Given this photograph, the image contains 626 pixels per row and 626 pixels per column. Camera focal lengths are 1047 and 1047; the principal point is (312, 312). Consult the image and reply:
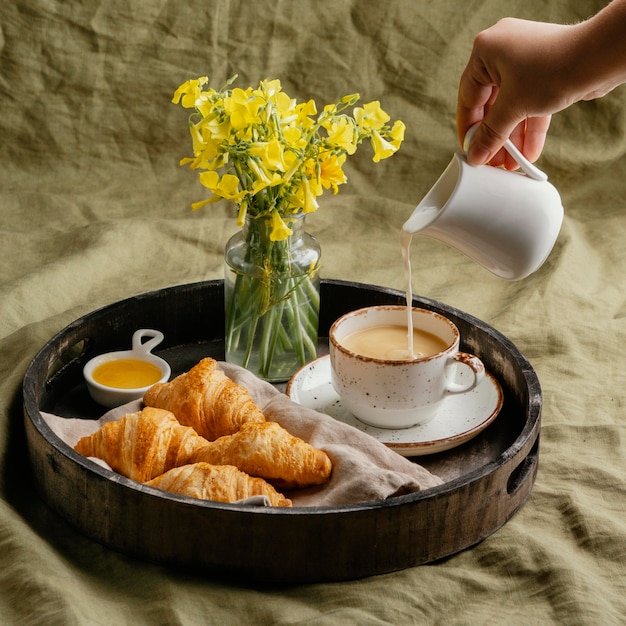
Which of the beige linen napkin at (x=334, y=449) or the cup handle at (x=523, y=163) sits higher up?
the cup handle at (x=523, y=163)

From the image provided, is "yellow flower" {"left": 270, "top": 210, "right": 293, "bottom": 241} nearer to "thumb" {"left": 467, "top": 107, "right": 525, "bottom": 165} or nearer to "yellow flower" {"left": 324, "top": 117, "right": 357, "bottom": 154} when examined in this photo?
"yellow flower" {"left": 324, "top": 117, "right": 357, "bottom": 154}

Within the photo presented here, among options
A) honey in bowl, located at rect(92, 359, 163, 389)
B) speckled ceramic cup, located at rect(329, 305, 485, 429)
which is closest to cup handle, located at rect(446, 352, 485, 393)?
speckled ceramic cup, located at rect(329, 305, 485, 429)

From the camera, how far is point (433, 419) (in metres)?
1.61

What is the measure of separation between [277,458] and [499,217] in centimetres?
46

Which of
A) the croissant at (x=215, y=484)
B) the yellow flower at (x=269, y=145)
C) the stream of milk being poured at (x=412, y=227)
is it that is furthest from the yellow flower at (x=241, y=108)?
the croissant at (x=215, y=484)

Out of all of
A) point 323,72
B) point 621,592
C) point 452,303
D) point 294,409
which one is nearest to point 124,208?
point 323,72

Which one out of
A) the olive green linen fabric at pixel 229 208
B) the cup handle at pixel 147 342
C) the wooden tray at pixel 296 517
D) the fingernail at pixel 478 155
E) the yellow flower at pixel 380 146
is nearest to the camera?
the wooden tray at pixel 296 517

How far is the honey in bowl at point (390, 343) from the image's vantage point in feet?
5.26

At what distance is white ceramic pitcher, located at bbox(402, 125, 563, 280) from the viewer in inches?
57.4

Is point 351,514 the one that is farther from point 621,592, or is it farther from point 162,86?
point 162,86

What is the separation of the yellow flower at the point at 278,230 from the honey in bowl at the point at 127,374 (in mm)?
313

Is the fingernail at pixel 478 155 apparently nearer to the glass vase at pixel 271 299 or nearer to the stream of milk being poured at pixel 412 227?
the stream of milk being poured at pixel 412 227

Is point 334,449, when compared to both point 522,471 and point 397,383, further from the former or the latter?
point 522,471

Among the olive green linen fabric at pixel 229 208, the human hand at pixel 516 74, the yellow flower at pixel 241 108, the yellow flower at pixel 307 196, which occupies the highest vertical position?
the human hand at pixel 516 74
